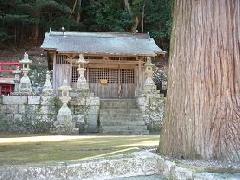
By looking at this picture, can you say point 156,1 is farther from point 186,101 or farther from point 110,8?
point 186,101

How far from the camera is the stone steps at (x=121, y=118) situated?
52.2 ft

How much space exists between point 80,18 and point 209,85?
30.6m

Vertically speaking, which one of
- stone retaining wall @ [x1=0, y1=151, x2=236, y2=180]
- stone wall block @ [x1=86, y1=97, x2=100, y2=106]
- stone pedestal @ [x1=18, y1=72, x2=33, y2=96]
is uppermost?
stone pedestal @ [x1=18, y1=72, x2=33, y2=96]

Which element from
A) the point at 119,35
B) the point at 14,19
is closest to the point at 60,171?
the point at 119,35

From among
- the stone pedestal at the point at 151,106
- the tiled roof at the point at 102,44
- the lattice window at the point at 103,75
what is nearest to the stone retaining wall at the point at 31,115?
the stone pedestal at the point at 151,106

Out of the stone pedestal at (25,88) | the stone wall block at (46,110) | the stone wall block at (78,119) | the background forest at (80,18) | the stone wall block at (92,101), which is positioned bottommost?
the stone wall block at (78,119)

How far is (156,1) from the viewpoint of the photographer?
109 feet

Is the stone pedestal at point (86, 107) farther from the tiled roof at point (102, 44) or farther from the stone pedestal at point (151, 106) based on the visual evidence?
the tiled roof at point (102, 44)

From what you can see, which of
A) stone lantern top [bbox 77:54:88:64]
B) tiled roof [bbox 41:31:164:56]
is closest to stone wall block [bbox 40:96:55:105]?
stone lantern top [bbox 77:54:88:64]

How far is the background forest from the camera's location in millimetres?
31484

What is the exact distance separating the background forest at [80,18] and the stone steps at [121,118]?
14.4 metres

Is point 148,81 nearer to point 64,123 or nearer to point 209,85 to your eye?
point 64,123

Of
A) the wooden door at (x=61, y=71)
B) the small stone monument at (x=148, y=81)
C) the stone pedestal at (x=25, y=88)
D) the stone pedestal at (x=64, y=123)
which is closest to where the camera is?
the stone pedestal at (x=64, y=123)

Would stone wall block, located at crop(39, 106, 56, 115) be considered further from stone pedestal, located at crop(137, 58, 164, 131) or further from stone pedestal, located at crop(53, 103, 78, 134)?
stone pedestal, located at crop(137, 58, 164, 131)
